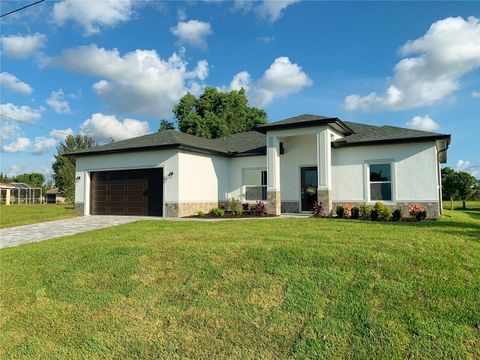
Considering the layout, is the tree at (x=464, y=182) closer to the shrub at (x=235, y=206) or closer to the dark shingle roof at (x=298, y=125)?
the dark shingle roof at (x=298, y=125)

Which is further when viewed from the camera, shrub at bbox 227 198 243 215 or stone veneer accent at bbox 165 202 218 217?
shrub at bbox 227 198 243 215

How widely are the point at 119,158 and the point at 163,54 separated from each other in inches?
227

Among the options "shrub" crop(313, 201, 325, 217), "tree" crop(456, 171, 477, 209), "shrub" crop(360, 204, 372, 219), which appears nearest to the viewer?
"shrub" crop(360, 204, 372, 219)

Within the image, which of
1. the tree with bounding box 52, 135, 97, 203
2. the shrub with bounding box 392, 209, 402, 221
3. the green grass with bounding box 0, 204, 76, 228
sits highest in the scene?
the tree with bounding box 52, 135, 97, 203

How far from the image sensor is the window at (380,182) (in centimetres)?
1398

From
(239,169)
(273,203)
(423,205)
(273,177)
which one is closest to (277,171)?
(273,177)

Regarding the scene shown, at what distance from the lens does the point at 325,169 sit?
13.9 meters

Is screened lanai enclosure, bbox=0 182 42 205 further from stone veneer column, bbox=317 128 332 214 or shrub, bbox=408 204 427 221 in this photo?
shrub, bbox=408 204 427 221

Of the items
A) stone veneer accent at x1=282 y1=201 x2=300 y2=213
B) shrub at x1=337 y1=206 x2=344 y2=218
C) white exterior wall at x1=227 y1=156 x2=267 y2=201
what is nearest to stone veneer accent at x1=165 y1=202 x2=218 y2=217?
white exterior wall at x1=227 y1=156 x2=267 y2=201

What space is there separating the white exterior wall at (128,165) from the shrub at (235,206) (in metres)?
2.79

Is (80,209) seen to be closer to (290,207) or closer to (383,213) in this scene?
(290,207)

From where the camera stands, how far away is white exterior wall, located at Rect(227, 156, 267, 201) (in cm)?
1698

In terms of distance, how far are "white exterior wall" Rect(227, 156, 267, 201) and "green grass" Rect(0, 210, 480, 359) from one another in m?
10.3

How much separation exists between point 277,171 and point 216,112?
22.0 m
